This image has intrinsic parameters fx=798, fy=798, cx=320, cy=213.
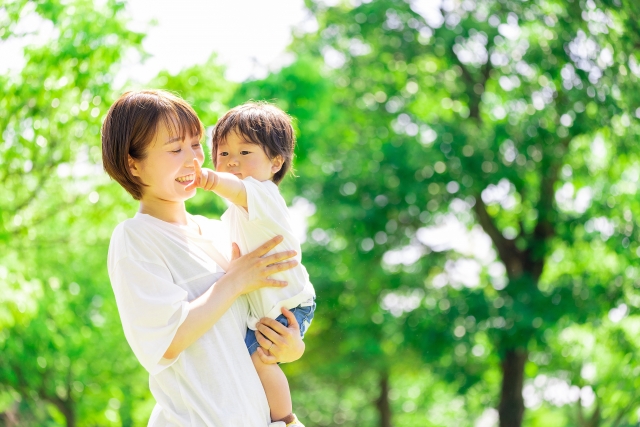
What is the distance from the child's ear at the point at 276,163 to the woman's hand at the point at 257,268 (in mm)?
258

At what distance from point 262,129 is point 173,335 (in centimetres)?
65

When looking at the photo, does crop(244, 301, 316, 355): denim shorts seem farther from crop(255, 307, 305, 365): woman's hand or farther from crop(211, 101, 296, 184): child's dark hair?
crop(211, 101, 296, 184): child's dark hair

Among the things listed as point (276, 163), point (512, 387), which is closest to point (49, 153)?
point (276, 163)

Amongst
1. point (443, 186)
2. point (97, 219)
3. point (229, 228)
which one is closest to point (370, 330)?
point (443, 186)

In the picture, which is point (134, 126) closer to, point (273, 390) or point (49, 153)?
point (273, 390)

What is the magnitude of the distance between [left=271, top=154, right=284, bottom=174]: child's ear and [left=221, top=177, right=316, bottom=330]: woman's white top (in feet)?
0.28

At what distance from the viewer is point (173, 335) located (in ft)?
6.30

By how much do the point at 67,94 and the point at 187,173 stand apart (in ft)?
17.4

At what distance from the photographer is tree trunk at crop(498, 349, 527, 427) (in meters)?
12.2

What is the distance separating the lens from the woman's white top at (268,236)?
2.13m

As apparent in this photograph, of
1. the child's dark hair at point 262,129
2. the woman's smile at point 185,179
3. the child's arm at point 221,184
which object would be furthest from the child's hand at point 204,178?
the child's dark hair at point 262,129

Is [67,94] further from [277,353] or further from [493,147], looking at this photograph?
[493,147]

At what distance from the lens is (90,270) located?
1423 centimetres

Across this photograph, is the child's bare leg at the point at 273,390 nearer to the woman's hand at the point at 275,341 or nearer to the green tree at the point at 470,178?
the woman's hand at the point at 275,341
